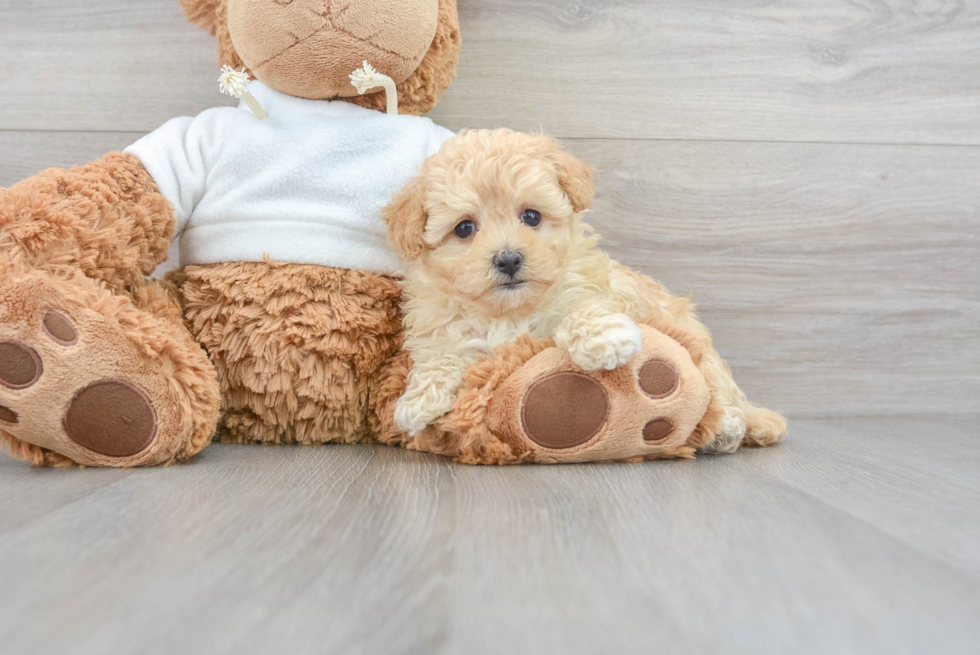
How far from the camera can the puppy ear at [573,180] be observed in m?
0.90

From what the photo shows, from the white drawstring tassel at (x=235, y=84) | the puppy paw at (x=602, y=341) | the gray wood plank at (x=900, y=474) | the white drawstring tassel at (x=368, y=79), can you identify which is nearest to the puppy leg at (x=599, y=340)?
the puppy paw at (x=602, y=341)

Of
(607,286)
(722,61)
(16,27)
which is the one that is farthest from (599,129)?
(16,27)

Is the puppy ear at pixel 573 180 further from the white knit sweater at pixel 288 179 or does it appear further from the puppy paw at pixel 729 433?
the puppy paw at pixel 729 433

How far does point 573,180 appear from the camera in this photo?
90 cm

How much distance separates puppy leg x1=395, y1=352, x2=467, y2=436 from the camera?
865 millimetres

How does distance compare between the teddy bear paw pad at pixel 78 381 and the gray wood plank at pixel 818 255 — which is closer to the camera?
the teddy bear paw pad at pixel 78 381

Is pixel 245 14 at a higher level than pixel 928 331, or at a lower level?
higher

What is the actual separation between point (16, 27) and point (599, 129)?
3.36 feet

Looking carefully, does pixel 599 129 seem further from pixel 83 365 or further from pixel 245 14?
pixel 83 365

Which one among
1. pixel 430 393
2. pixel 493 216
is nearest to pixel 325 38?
pixel 493 216

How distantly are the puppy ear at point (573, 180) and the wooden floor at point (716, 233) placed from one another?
1.13 ft

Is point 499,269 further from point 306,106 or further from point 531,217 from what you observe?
point 306,106

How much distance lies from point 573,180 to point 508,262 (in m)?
0.16

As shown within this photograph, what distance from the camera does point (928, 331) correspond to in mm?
1345
